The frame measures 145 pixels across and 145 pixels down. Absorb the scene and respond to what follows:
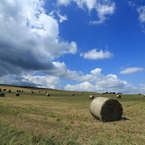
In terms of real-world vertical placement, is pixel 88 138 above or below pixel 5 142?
below

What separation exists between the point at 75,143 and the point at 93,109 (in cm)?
881

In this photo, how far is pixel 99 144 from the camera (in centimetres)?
790

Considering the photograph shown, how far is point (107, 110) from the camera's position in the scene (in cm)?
1495

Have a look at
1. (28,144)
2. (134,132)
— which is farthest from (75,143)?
(134,132)

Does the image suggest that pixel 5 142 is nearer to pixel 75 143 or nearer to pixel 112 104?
pixel 75 143

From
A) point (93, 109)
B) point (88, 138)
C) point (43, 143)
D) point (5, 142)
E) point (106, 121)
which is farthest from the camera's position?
point (93, 109)

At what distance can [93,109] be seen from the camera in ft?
53.1

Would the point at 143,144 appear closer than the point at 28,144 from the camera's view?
No

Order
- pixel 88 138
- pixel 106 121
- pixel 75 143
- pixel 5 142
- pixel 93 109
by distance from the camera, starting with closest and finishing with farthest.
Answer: pixel 5 142 < pixel 75 143 < pixel 88 138 < pixel 106 121 < pixel 93 109

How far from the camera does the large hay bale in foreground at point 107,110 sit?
14.8 meters

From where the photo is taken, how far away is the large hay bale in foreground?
1478cm

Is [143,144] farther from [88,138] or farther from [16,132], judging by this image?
[16,132]

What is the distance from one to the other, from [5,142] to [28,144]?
1.04 meters

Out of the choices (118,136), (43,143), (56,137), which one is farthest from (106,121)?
(43,143)
